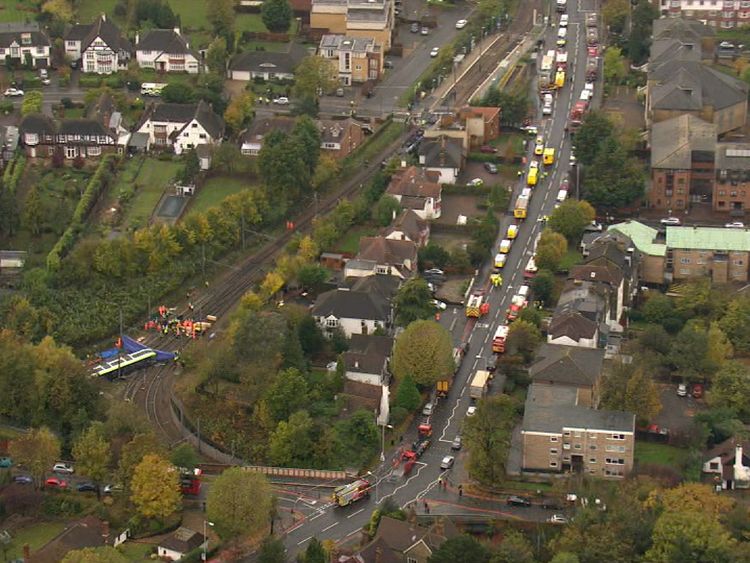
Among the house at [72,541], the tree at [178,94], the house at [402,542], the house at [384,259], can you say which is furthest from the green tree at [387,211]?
the house at [72,541]

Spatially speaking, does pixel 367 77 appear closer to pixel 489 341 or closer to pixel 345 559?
pixel 489 341

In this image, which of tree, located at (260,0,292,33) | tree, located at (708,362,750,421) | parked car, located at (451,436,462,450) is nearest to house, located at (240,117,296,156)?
tree, located at (260,0,292,33)

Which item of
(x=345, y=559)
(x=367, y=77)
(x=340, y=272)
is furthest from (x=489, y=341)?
(x=367, y=77)

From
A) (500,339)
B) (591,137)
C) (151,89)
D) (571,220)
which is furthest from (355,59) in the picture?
(500,339)

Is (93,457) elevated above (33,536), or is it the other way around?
(93,457)

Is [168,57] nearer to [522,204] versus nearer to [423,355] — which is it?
[522,204]

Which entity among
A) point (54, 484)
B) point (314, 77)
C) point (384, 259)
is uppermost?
point (314, 77)
